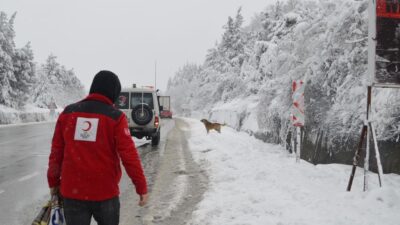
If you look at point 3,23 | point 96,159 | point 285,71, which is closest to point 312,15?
point 285,71

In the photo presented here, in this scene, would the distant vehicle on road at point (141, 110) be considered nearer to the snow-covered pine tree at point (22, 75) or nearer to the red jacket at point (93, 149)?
the red jacket at point (93, 149)

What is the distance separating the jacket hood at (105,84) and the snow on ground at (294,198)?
9.23ft

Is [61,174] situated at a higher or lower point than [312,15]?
lower

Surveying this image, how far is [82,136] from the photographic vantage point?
292 centimetres

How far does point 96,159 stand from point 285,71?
9.76 meters

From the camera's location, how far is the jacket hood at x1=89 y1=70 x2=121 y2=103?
3.07 metres

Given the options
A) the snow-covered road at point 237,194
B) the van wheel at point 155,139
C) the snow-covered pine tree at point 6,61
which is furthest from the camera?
the snow-covered pine tree at point 6,61

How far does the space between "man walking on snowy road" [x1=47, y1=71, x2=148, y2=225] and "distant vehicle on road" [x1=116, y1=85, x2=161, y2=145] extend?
Result: 11492 millimetres

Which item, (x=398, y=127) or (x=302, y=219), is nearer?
(x=302, y=219)

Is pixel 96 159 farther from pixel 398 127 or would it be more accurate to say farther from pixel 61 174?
pixel 398 127

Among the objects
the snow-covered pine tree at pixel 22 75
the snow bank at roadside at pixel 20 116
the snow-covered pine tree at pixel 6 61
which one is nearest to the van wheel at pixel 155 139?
the snow bank at roadside at pixel 20 116

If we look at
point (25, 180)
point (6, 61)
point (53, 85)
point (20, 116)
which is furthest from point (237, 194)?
point (53, 85)

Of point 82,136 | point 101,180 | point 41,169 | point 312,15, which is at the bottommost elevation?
point 41,169

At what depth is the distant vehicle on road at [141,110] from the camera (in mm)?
14617
